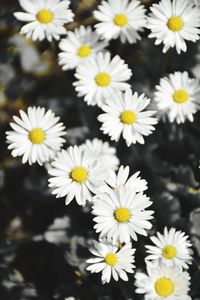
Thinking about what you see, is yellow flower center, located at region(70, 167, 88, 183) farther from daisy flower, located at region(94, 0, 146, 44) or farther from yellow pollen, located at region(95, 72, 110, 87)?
daisy flower, located at region(94, 0, 146, 44)

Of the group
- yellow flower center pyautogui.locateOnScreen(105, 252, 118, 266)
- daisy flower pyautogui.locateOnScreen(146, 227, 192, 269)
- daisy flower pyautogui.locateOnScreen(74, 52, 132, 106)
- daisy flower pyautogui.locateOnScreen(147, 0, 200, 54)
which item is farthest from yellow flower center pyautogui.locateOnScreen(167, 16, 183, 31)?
yellow flower center pyautogui.locateOnScreen(105, 252, 118, 266)

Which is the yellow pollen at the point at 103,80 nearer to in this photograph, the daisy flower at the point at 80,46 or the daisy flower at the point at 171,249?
the daisy flower at the point at 80,46

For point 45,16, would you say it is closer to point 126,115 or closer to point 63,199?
point 126,115

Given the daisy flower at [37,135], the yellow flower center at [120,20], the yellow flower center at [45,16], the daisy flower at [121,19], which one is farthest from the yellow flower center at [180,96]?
the yellow flower center at [45,16]

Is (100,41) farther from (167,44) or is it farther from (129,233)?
(129,233)

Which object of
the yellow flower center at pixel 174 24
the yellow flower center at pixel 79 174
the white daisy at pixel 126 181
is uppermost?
the yellow flower center at pixel 174 24

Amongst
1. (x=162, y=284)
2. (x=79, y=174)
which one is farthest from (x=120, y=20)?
(x=162, y=284)

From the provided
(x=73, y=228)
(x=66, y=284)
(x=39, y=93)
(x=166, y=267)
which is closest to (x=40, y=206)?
(x=73, y=228)
